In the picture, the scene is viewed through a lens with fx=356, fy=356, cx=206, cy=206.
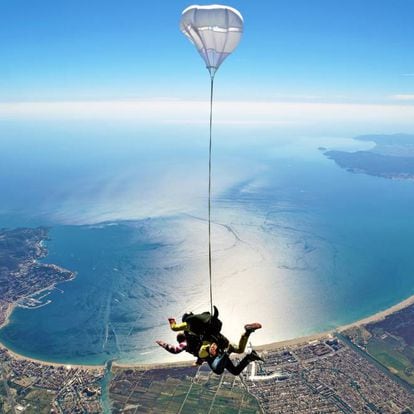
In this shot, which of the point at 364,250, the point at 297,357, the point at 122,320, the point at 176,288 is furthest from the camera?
the point at 364,250

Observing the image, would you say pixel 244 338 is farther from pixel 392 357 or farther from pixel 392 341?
pixel 392 341

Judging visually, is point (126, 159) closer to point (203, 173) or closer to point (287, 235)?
point (203, 173)

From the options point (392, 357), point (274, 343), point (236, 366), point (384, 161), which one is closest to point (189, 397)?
point (274, 343)

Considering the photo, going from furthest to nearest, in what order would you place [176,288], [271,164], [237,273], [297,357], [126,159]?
1. [126,159]
2. [271,164]
3. [237,273]
4. [176,288]
5. [297,357]

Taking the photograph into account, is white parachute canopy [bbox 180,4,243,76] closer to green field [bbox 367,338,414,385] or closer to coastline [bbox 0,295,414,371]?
coastline [bbox 0,295,414,371]

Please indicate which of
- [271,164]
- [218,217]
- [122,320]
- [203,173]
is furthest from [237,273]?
[271,164]

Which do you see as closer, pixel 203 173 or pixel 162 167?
pixel 203 173

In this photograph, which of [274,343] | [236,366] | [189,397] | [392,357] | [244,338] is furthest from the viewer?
[274,343]
